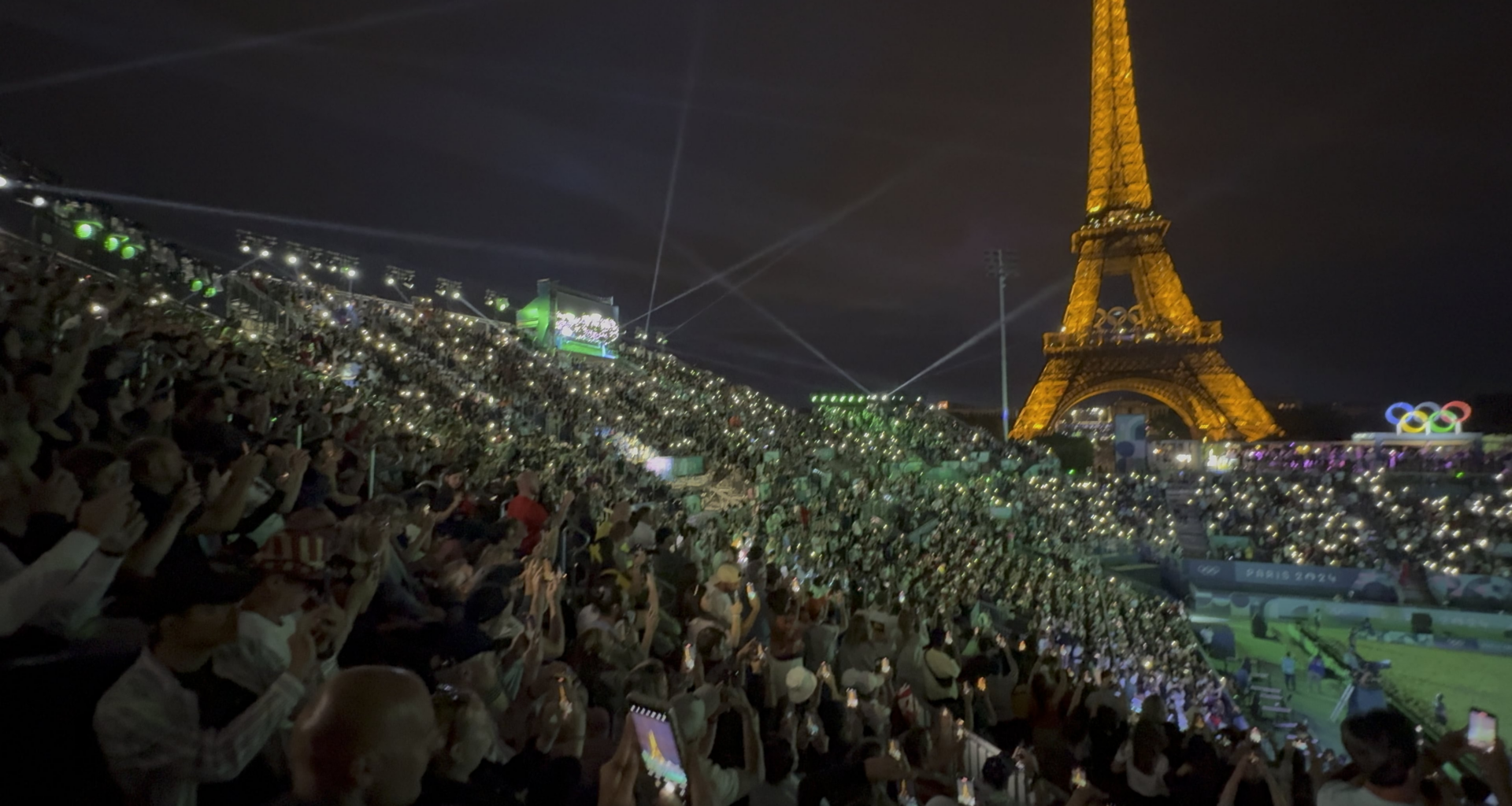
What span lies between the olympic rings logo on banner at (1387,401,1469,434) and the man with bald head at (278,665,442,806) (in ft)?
160

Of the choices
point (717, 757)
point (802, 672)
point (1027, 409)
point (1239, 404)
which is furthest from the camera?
point (1027, 409)

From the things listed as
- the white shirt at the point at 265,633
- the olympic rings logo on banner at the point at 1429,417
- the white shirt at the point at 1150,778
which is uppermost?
the olympic rings logo on banner at the point at 1429,417

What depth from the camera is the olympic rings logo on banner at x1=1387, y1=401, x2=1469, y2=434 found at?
125 feet

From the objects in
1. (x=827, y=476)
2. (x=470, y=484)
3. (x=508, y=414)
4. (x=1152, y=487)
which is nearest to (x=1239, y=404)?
(x=1152, y=487)

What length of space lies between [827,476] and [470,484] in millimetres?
11385

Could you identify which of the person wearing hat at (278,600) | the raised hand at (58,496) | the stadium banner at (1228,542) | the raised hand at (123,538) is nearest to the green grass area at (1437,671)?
the stadium banner at (1228,542)

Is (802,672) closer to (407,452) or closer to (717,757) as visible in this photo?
(717,757)

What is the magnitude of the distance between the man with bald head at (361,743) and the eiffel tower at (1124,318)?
3932 centimetres

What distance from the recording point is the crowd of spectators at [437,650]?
1.61m

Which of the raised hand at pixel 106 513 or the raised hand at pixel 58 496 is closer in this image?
the raised hand at pixel 106 513

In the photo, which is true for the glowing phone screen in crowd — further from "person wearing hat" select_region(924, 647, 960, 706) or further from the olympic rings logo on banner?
the olympic rings logo on banner

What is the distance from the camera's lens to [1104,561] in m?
19.3

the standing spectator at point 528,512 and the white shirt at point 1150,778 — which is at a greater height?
the standing spectator at point 528,512

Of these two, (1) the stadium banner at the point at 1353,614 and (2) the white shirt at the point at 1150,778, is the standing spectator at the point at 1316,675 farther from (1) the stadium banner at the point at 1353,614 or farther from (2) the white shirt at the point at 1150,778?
(2) the white shirt at the point at 1150,778
